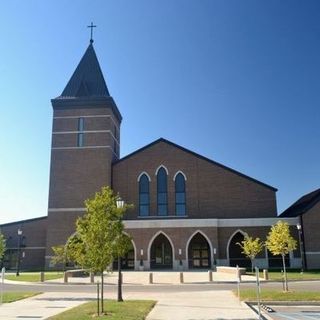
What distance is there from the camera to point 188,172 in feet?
169

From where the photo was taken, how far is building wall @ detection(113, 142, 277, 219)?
50281 millimetres

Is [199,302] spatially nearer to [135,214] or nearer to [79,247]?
[79,247]

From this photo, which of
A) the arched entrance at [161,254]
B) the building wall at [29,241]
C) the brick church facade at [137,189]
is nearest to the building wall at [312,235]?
the brick church facade at [137,189]

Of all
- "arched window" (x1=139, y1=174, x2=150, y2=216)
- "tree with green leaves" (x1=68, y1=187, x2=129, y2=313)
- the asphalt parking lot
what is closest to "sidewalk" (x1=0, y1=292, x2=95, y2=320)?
"tree with green leaves" (x1=68, y1=187, x2=129, y2=313)

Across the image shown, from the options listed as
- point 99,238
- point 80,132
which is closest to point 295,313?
point 99,238

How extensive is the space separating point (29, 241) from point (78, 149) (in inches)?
476

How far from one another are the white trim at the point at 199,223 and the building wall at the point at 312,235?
6.45 feet

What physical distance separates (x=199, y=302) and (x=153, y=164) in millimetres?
33838

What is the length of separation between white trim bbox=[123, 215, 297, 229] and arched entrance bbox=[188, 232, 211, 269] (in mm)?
2728

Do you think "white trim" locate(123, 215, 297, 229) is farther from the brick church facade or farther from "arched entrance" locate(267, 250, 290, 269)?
"arched entrance" locate(267, 250, 290, 269)

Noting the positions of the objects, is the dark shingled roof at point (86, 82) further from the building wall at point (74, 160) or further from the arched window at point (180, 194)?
the arched window at point (180, 194)

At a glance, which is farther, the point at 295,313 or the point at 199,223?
the point at 199,223

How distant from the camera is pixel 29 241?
169ft

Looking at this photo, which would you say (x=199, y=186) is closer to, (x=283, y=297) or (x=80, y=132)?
(x=80, y=132)
